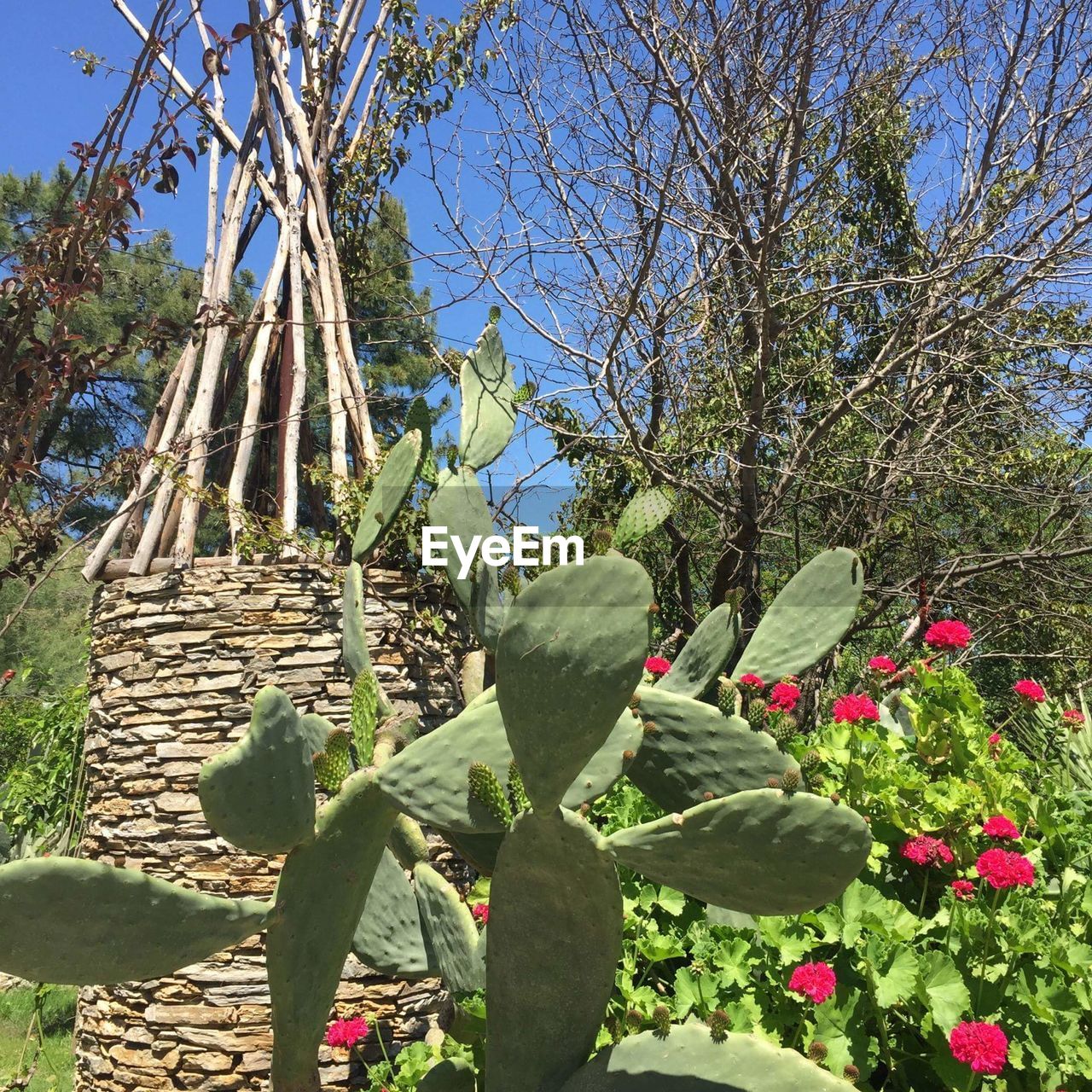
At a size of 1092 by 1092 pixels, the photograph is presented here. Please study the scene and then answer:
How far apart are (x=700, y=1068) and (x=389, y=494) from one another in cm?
132

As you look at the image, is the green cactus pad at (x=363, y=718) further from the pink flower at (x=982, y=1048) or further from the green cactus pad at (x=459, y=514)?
the pink flower at (x=982, y=1048)

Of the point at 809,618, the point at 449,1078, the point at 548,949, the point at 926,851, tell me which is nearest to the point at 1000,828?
the point at 926,851

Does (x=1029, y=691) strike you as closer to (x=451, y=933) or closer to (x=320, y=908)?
(x=451, y=933)

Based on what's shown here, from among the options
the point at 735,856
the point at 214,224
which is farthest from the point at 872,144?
the point at 735,856

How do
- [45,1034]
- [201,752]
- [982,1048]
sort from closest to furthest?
[982,1048]
[201,752]
[45,1034]

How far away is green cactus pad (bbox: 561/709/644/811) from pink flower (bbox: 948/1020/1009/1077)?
552 mm

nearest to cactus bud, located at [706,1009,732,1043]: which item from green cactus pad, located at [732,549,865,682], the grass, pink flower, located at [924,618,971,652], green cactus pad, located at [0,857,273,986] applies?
green cactus pad, located at [0,857,273,986]

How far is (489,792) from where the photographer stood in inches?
46.6

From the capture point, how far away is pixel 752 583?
4.48m

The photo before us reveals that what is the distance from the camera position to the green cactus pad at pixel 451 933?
5.21 ft

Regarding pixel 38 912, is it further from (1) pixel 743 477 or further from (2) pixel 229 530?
(1) pixel 743 477

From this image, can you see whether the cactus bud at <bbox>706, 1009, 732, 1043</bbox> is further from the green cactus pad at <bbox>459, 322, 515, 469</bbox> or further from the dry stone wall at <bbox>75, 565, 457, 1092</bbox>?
the dry stone wall at <bbox>75, 565, 457, 1092</bbox>

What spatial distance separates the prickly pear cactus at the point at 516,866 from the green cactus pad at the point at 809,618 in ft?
1.34

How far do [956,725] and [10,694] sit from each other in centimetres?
668
